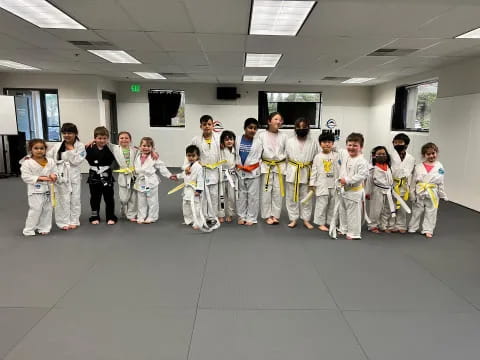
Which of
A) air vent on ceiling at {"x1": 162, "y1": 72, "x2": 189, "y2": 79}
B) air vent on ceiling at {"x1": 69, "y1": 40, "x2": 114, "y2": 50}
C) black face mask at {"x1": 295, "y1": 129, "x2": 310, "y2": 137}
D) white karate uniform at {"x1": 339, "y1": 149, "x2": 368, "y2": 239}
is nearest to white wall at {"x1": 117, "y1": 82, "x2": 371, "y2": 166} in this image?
air vent on ceiling at {"x1": 162, "y1": 72, "x2": 189, "y2": 79}

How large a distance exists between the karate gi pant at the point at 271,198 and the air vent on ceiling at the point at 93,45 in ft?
9.90

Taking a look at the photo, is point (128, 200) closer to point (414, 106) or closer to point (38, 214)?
point (38, 214)

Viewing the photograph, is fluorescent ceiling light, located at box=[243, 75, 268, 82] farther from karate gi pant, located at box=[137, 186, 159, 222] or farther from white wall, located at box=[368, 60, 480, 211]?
karate gi pant, located at box=[137, 186, 159, 222]

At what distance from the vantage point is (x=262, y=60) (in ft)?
19.5

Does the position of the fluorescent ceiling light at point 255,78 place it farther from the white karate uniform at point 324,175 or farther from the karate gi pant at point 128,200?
the karate gi pant at point 128,200

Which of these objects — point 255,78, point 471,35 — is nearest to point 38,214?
point 471,35

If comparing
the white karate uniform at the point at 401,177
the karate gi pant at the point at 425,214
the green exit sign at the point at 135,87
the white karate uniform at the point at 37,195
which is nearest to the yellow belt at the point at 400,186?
the white karate uniform at the point at 401,177

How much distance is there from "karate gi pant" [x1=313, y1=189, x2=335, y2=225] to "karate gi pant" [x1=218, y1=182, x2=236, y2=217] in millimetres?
1070

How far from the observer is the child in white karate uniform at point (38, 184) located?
357 cm

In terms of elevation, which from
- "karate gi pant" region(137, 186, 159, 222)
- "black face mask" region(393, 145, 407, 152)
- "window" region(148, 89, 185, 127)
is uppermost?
"window" region(148, 89, 185, 127)

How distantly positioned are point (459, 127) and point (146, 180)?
5222 millimetres

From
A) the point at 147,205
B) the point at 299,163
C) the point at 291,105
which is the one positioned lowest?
the point at 147,205

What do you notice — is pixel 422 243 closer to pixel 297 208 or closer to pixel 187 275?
pixel 297 208

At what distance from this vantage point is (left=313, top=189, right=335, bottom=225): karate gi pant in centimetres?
397
